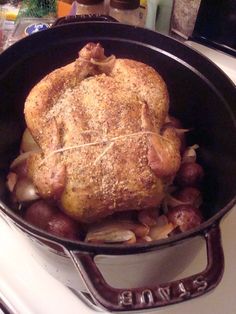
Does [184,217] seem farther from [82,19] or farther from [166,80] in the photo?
[82,19]

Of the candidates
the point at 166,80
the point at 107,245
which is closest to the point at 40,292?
the point at 107,245

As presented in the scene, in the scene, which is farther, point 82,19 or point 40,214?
point 82,19

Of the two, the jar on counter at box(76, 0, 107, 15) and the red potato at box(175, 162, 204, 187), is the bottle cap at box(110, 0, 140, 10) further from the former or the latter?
the red potato at box(175, 162, 204, 187)

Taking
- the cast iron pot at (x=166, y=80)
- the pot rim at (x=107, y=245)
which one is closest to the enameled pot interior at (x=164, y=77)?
the cast iron pot at (x=166, y=80)

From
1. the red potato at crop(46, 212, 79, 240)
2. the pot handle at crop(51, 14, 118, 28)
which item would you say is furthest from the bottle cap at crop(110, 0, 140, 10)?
the red potato at crop(46, 212, 79, 240)

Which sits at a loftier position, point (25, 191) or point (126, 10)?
point (126, 10)

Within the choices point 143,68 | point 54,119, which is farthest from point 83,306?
point 143,68
